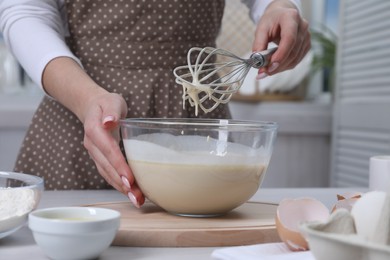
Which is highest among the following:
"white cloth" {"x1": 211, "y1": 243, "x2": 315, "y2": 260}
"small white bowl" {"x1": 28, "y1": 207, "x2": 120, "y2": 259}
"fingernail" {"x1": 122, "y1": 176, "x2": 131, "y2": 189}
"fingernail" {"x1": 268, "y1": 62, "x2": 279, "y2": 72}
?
"fingernail" {"x1": 268, "y1": 62, "x2": 279, "y2": 72}

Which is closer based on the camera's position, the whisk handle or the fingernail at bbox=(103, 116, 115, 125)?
the fingernail at bbox=(103, 116, 115, 125)

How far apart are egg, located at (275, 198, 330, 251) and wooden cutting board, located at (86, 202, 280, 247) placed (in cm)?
8

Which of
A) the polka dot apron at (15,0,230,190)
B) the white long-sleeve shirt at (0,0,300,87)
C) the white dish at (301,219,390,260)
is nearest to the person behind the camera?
the white dish at (301,219,390,260)

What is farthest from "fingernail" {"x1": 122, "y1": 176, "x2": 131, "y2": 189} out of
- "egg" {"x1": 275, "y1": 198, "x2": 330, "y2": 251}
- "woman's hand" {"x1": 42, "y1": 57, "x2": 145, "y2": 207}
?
"egg" {"x1": 275, "y1": 198, "x2": 330, "y2": 251}

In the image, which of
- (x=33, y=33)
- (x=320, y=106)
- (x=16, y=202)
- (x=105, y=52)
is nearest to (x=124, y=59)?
(x=105, y=52)

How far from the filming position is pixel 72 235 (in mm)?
616

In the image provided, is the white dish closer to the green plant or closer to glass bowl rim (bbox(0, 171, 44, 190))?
glass bowl rim (bbox(0, 171, 44, 190))

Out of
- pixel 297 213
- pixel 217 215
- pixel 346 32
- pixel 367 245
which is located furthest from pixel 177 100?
pixel 346 32

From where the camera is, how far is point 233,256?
622 millimetres

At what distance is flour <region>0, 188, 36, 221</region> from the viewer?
0.70 meters

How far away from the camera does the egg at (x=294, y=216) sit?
2.17 feet

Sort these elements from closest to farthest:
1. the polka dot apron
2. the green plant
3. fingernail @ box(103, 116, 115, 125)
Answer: fingernail @ box(103, 116, 115, 125)
the polka dot apron
the green plant

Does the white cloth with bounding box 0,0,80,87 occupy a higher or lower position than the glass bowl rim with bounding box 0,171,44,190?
higher

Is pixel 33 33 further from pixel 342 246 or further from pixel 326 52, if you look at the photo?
pixel 326 52
